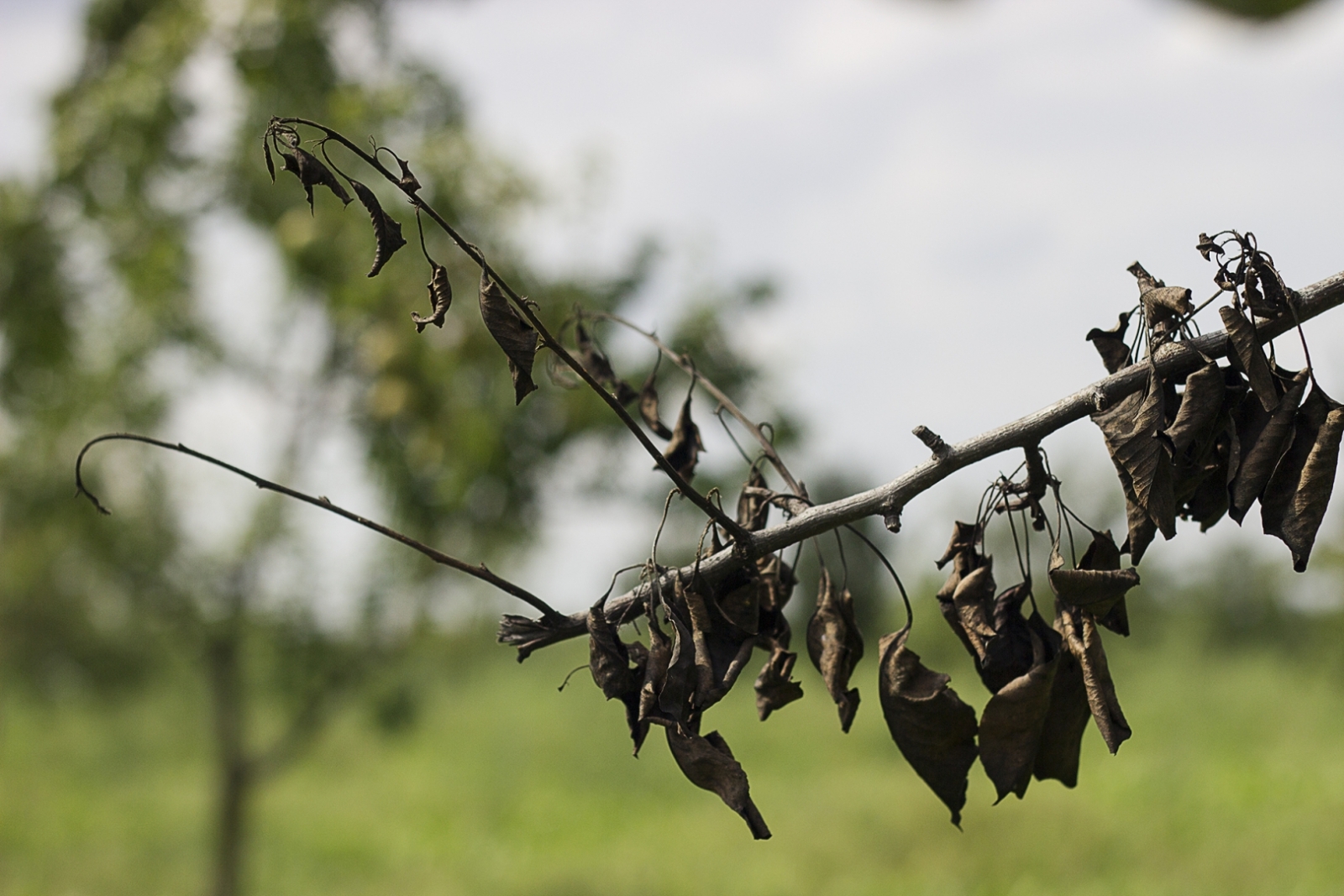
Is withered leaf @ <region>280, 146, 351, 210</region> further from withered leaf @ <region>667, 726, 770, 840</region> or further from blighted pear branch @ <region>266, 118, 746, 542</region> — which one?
withered leaf @ <region>667, 726, 770, 840</region>

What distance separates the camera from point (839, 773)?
267 inches

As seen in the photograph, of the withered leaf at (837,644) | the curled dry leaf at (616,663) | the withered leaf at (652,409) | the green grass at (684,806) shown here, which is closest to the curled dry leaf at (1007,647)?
the withered leaf at (837,644)

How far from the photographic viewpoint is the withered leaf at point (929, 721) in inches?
30.3

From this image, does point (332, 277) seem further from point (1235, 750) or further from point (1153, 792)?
point (1235, 750)

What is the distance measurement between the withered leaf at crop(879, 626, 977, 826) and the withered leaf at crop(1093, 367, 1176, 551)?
174mm

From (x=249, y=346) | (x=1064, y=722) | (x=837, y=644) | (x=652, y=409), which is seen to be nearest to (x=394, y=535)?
(x=837, y=644)

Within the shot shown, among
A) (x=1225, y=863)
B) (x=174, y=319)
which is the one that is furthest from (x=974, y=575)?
(x=1225, y=863)

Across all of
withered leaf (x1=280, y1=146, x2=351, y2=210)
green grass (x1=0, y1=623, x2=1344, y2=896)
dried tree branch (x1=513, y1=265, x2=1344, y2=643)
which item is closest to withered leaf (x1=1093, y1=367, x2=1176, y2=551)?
dried tree branch (x1=513, y1=265, x2=1344, y2=643)

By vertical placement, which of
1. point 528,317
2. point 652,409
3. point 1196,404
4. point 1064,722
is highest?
point 652,409

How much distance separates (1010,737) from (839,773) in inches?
248

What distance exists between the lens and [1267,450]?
0.70 m

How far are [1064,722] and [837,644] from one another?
0.54ft

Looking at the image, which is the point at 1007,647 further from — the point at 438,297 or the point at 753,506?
the point at 438,297

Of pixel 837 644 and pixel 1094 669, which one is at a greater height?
pixel 837 644
